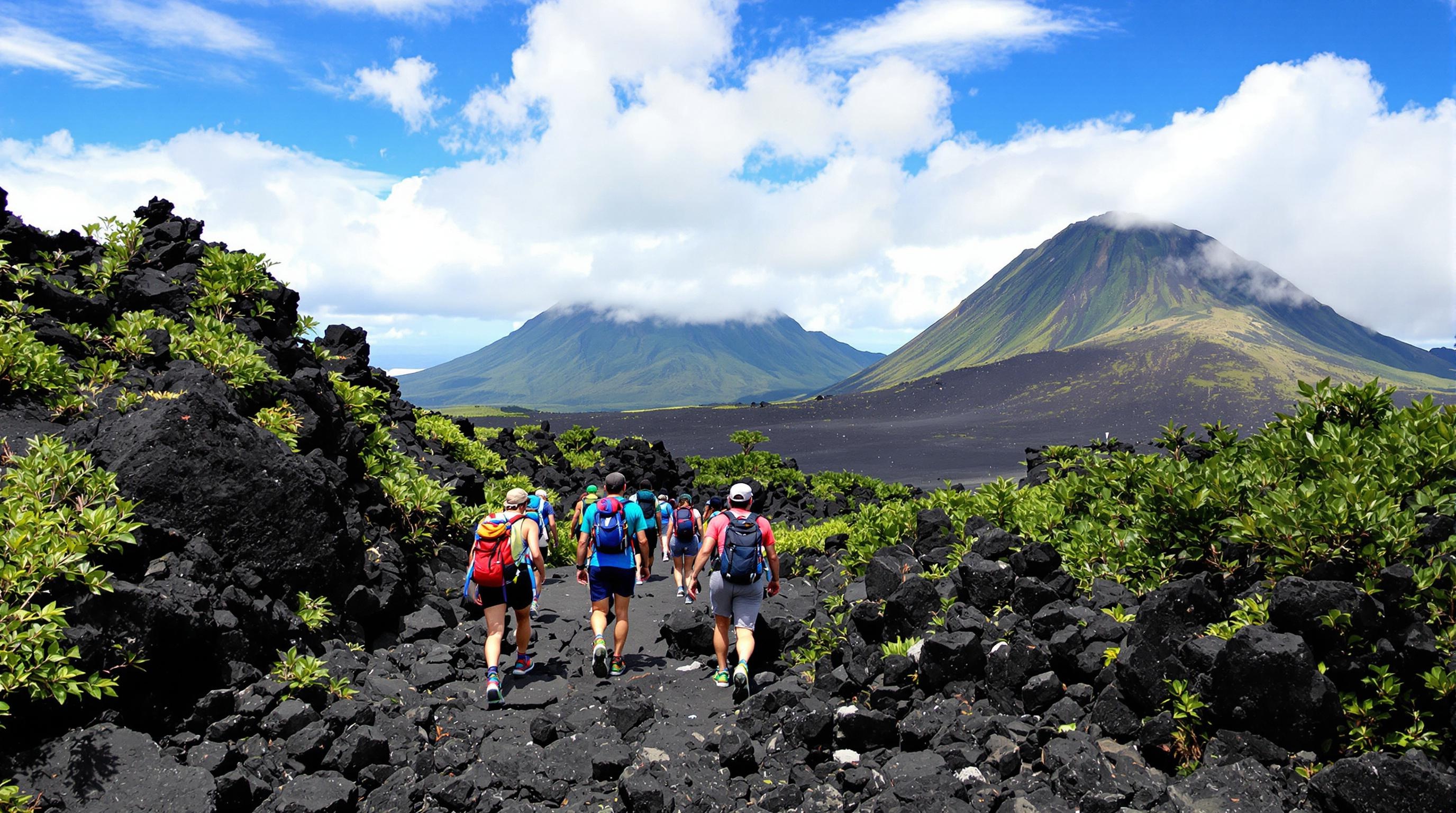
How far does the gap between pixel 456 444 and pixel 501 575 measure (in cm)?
1110

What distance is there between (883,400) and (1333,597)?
97.0 metres

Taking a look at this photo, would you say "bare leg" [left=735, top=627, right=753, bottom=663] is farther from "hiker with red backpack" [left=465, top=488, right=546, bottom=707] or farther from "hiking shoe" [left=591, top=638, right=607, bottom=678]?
"hiker with red backpack" [left=465, top=488, right=546, bottom=707]

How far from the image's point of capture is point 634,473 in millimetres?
27016

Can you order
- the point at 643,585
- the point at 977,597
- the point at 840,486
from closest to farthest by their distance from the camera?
1. the point at 977,597
2. the point at 643,585
3. the point at 840,486

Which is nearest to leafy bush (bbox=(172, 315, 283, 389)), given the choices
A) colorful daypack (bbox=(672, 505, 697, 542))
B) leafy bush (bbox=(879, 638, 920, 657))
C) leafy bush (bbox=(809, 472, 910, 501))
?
colorful daypack (bbox=(672, 505, 697, 542))

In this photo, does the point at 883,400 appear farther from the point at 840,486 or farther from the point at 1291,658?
the point at 1291,658

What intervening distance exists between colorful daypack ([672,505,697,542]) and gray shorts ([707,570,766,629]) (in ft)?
15.6

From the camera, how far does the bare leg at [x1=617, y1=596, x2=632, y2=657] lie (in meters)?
9.30

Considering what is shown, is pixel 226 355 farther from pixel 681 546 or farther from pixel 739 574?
pixel 739 574

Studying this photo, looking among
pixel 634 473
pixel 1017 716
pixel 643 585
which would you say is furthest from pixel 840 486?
pixel 1017 716

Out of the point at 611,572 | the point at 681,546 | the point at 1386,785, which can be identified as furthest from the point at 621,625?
the point at 1386,785

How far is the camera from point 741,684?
823cm

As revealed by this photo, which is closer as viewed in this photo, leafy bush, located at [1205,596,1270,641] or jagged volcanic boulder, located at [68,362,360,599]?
leafy bush, located at [1205,596,1270,641]

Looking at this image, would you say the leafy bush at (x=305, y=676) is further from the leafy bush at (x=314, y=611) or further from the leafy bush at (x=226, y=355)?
the leafy bush at (x=226, y=355)
